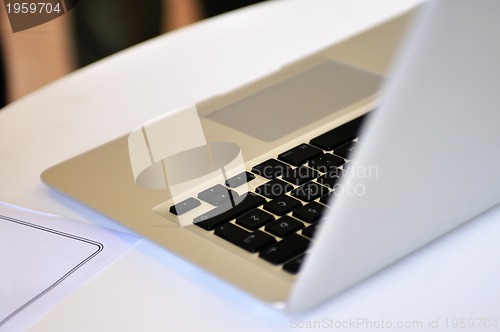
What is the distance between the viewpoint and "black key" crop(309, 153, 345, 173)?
2.03ft

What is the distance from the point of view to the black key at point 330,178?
59cm

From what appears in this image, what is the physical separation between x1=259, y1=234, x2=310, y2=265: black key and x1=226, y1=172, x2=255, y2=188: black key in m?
0.09

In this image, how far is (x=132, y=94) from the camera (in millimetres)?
880

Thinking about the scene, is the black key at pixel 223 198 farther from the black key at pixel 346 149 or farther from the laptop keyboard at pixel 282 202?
the black key at pixel 346 149

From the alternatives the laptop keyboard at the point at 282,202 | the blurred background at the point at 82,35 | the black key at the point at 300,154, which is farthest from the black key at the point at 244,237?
the blurred background at the point at 82,35

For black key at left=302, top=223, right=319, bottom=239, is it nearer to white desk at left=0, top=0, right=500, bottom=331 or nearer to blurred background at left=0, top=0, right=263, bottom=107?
white desk at left=0, top=0, right=500, bottom=331

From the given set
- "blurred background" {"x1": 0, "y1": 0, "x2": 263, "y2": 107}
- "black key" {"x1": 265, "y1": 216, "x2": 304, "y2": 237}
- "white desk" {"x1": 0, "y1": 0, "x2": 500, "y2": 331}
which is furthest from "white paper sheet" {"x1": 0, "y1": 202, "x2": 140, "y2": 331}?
"blurred background" {"x1": 0, "y1": 0, "x2": 263, "y2": 107}

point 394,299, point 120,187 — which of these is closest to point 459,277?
point 394,299

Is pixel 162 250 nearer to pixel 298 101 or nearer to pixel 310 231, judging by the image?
pixel 310 231

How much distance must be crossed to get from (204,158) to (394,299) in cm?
23

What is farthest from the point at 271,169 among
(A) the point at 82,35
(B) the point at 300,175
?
(A) the point at 82,35

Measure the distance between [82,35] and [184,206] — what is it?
1.05 meters

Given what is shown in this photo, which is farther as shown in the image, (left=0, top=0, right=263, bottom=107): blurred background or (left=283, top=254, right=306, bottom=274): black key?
(left=0, top=0, right=263, bottom=107): blurred background

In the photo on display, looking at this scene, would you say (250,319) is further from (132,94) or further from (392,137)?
(132,94)
